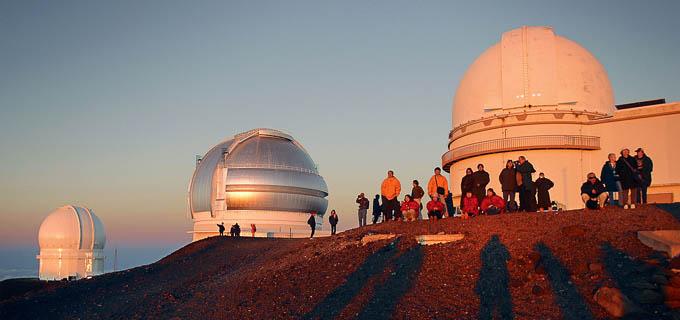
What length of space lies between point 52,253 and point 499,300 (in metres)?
50.4

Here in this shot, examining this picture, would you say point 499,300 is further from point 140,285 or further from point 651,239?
point 140,285

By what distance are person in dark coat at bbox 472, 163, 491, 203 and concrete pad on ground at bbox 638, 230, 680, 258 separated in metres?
5.93

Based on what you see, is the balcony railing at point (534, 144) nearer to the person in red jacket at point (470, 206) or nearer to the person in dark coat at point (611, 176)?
the person in dark coat at point (611, 176)

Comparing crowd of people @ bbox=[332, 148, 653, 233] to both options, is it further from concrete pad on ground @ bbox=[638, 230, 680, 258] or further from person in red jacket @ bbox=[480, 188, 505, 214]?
concrete pad on ground @ bbox=[638, 230, 680, 258]

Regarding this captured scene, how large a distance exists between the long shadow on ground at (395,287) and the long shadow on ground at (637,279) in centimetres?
344

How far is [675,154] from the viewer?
23.5 metres

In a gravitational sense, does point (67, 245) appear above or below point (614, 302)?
below

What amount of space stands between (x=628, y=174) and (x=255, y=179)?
30.7m

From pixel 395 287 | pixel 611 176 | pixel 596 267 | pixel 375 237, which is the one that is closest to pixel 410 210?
pixel 375 237

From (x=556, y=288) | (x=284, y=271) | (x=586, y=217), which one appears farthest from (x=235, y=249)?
(x=556, y=288)

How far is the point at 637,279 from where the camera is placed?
9.80m

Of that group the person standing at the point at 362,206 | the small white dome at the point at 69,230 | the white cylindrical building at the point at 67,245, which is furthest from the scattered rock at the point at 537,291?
the small white dome at the point at 69,230

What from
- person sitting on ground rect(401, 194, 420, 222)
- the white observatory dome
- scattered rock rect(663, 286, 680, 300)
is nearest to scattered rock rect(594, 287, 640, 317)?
scattered rock rect(663, 286, 680, 300)

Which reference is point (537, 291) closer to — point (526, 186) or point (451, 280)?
point (451, 280)
